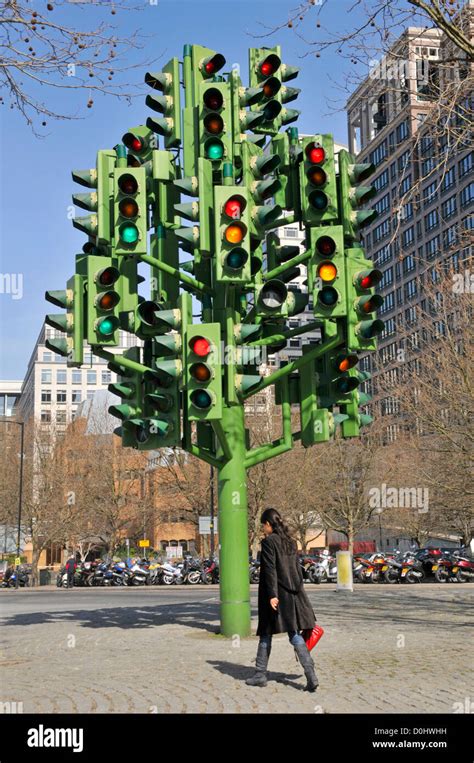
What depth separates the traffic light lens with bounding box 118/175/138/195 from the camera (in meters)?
11.1

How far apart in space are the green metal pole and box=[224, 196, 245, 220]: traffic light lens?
321 cm

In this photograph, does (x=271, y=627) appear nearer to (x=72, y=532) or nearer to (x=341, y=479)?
(x=341, y=479)

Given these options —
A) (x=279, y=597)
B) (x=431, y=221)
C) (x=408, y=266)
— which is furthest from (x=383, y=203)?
(x=279, y=597)

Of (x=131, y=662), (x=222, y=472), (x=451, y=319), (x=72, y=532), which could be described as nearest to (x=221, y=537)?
(x=222, y=472)

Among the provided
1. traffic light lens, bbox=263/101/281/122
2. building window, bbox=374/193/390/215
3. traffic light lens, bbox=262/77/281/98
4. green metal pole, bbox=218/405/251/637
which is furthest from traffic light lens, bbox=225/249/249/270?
building window, bbox=374/193/390/215

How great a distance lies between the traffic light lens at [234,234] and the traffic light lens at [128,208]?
140 centimetres

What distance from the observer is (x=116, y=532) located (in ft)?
194

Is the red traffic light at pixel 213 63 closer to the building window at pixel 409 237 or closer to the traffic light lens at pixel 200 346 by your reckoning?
the traffic light lens at pixel 200 346

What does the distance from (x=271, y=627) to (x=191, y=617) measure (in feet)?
28.6

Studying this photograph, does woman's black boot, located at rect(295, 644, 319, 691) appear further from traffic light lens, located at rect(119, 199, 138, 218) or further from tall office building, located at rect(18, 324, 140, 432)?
tall office building, located at rect(18, 324, 140, 432)

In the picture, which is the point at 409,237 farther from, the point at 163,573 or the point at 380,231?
the point at 163,573

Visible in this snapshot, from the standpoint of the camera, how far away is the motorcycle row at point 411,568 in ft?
111

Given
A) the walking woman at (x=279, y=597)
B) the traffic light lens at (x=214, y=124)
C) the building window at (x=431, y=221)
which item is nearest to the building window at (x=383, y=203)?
the building window at (x=431, y=221)

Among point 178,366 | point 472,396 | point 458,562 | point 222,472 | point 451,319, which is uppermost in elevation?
point 451,319
